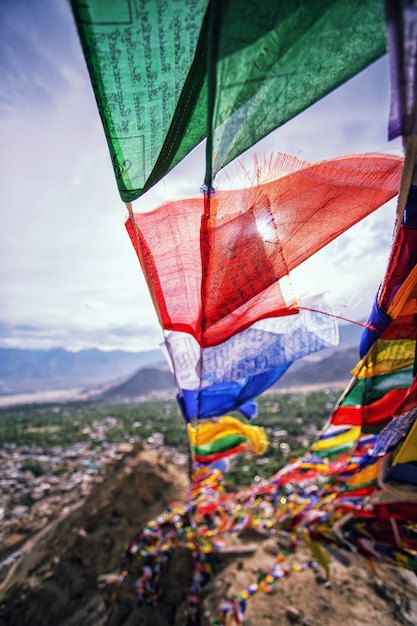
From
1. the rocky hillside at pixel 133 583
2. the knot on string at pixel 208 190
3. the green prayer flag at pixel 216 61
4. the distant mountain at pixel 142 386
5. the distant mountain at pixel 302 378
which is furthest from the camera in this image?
the distant mountain at pixel 142 386

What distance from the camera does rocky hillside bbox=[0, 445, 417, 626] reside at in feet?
15.5

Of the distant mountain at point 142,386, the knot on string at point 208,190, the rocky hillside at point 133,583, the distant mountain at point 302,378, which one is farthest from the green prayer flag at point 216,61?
the distant mountain at point 142,386

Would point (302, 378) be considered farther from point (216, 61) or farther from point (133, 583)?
point (216, 61)

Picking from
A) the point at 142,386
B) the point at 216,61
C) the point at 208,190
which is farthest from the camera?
the point at 142,386

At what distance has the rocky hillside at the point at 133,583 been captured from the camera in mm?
4715

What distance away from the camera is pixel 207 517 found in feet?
22.7

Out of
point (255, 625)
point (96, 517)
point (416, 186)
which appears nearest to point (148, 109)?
point (416, 186)

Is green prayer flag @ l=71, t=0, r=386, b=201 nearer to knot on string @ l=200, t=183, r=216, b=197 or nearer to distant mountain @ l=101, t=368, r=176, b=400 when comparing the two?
knot on string @ l=200, t=183, r=216, b=197

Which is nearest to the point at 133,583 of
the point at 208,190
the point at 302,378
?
the point at 208,190

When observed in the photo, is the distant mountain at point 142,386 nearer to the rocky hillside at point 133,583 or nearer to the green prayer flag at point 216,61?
the rocky hillside at point 133,583

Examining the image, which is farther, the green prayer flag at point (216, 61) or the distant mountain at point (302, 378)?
the distant mountain at point (302, 378)

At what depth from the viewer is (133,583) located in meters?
5.71

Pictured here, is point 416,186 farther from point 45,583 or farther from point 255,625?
point 45,583

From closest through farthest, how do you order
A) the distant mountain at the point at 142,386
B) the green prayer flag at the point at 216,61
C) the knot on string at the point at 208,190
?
the green prayer flag at the point at 216,61 < the knot on string at the point at 208,190 < the distant mountain at the point at 142,386
